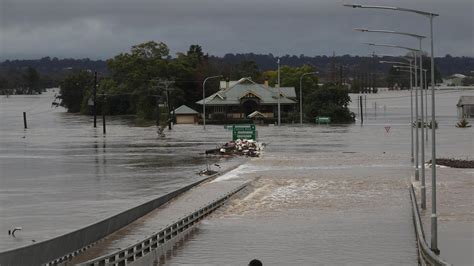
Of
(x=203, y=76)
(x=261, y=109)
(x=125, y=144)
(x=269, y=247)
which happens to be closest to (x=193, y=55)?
(x=203, y=76)

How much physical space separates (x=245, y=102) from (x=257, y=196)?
9256 centimetres

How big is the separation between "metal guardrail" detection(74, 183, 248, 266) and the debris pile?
92.1 ft

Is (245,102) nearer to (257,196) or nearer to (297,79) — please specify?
(297,79)

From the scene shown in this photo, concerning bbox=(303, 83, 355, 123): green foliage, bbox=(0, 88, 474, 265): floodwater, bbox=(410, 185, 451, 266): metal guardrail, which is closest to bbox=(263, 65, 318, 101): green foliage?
bbox=(303, 83, 355, 123): green foliage

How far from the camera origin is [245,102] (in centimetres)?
13050

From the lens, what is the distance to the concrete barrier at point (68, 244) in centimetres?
1886

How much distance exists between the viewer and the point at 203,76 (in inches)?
6038

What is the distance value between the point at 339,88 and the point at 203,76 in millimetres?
32449

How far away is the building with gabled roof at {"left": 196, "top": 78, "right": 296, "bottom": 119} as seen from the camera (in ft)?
425

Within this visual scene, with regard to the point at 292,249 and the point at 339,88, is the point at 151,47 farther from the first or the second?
the point at 292,249

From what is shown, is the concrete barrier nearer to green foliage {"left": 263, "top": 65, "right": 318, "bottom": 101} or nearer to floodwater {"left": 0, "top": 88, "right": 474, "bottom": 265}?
floodwater {"left": 0, "top": 88, "right": 474, "bottom": 265}

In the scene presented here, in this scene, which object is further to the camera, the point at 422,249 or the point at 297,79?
the point at 297,79

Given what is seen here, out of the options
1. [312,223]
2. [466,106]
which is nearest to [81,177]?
[312,223]

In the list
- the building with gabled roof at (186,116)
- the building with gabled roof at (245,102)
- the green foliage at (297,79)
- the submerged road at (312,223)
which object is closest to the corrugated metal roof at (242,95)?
the building with gabled roof at (245,102)
